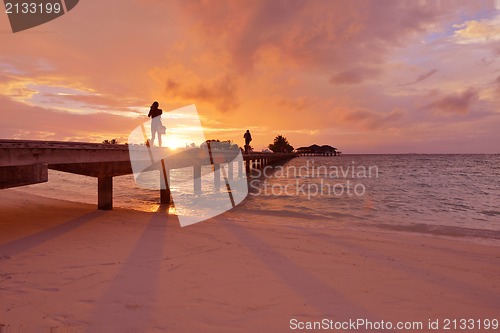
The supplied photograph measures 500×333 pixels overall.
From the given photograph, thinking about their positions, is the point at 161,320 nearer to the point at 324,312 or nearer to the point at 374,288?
the point at 324,312

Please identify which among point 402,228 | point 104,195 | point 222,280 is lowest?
point 402,228

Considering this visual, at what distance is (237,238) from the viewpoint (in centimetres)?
850

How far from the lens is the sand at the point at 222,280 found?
385 centimetres

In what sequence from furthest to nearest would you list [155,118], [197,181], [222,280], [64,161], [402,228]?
[197,181]
[155,118]
[402,228]
[64,161]
[222,280]

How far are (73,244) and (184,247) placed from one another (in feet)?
8.10

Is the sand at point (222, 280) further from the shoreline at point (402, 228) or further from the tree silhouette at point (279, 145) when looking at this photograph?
the tree silhouette at point (279, 145)

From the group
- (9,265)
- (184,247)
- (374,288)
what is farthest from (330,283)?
(9,265)

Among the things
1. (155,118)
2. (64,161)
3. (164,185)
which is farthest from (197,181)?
(64,161)

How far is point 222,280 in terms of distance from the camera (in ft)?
16.8

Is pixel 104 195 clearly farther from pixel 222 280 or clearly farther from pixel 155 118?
pixel 222 280

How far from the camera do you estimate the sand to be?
3848 millimetres

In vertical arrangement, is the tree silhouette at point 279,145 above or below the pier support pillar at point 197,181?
above

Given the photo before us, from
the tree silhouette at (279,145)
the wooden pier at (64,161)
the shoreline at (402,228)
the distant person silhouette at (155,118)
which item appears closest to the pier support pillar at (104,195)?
the wooden pier at (64,161)

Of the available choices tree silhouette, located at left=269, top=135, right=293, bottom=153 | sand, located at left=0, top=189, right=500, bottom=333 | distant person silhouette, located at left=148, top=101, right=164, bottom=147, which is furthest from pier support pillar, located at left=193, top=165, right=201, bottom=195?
tree silhouette, located at left=269, top=135, right=293, bottom=153
